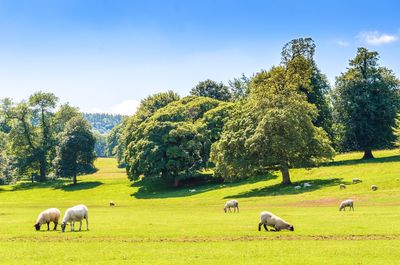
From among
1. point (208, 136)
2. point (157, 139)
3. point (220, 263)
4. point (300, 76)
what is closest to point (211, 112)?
point (208, 136)

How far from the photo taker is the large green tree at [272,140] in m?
75.1

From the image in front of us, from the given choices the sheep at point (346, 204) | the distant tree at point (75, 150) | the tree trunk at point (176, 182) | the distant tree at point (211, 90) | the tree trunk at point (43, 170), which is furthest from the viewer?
the distant tree at point (211, 90)

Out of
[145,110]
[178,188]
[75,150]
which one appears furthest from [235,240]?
[145,110]

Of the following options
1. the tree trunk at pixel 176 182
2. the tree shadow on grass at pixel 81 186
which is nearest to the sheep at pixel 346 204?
the tree trunk at pixel 176 182

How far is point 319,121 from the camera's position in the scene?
337 ft

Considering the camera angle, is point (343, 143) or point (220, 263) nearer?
point (220, 263)

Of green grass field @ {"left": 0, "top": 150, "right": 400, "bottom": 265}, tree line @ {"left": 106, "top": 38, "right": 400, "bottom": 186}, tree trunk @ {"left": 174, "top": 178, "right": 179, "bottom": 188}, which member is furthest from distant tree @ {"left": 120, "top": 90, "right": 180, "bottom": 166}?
green grass field @ {"left": 0, "top": 150, "right": 400, "bottom": 265}

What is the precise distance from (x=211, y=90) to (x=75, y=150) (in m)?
50.3

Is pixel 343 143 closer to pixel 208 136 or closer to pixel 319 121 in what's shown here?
pixel 319 121

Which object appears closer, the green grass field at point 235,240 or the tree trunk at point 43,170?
the green grass field at point 235,240

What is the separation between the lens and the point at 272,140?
7444 centimetres

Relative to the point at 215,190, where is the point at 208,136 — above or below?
above

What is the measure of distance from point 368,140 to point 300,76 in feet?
67.5

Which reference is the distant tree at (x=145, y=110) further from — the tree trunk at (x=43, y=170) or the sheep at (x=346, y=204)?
the sheep at (x=346, y=204)
